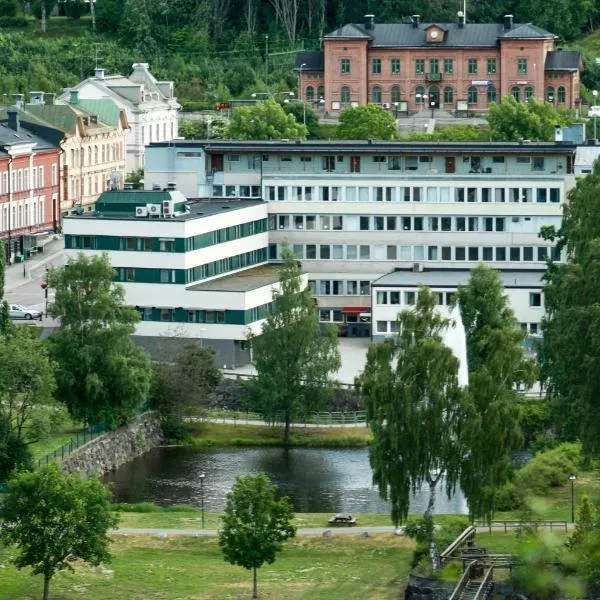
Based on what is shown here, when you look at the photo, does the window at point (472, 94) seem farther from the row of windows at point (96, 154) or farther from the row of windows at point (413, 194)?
the row of windows at point (413, 194)

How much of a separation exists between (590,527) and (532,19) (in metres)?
107

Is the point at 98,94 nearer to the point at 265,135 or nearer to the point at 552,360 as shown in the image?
the point at 265,135

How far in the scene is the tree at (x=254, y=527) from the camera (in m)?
62.4

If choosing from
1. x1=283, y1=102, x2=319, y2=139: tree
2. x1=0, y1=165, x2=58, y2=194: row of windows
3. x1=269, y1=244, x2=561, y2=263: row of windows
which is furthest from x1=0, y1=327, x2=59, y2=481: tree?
x1=283, y1=102, x2=319, y2=139: tree

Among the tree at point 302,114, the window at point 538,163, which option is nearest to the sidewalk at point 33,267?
the window at point 538,163

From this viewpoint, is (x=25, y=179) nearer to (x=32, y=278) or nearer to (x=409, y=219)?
(x=32, y=278)

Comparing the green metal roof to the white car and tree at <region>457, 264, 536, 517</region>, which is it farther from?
tree at <region>457, 264, 536, 517</region>

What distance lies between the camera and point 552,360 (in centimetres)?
7900

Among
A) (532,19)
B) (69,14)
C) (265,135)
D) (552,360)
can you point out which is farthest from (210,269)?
(69,14)

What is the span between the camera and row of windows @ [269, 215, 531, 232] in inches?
4070

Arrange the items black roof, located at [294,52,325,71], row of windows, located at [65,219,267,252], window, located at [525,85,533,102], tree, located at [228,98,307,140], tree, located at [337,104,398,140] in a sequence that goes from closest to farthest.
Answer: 1. row of windows, located at [65,219,267,252]
2. tree, located at [228,98,307,140]
3. tree, located at [337,104,398,140]
4. window, located at [525,85,533,102]
5. black roof, located at [294,52,325,71]

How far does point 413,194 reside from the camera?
10362 cm

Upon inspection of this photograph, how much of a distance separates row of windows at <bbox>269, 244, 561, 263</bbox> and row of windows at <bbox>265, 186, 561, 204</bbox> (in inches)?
69.4

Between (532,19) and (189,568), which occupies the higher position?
(532,19)
